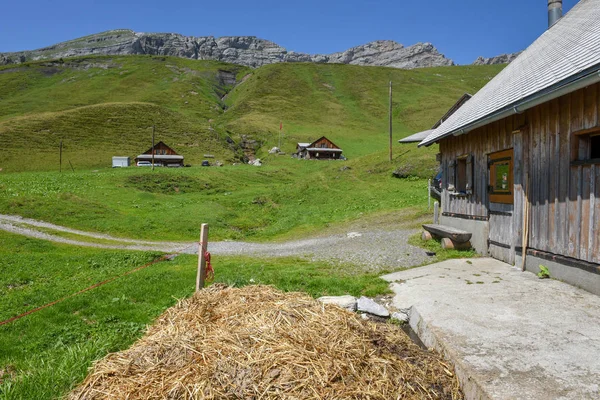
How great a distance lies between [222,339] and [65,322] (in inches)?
205

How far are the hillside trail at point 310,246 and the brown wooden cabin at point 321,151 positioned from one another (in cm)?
5215

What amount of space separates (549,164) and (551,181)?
1.41ft

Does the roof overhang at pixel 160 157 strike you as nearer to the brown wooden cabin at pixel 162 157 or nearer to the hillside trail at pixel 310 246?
the brown wooden cabin at pixel 162 157

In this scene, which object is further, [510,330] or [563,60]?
[563,60]

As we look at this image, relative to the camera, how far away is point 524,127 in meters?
10.1

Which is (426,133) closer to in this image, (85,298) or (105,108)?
(85,298)

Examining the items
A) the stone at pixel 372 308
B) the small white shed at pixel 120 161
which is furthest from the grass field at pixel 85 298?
the small white shed at pixel 120 161

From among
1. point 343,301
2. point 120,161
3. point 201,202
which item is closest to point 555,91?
point 343,301

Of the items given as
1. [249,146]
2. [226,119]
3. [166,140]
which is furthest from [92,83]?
[249,146]

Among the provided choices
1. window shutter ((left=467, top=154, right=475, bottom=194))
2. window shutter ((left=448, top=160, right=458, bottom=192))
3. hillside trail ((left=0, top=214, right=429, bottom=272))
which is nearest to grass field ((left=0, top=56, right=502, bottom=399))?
hillside trail ((left=0, top=214, right=429, bottom=272))

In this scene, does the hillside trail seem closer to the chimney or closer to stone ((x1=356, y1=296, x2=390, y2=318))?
stone ((x1=356, y1=296, x2=390, y2=318))

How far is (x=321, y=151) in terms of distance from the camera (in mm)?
73062

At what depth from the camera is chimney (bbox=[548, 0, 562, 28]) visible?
15422mm

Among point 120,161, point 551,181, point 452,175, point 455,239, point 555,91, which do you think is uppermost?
point 120,161
